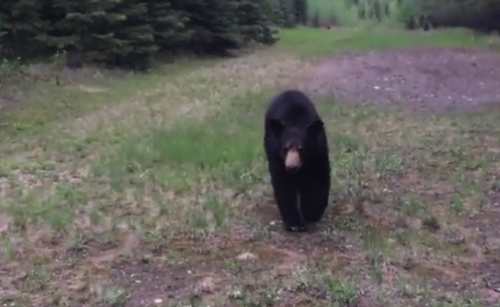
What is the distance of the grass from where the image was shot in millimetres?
6020

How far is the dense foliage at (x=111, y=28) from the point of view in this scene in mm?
17328

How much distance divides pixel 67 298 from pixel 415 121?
8839 mm

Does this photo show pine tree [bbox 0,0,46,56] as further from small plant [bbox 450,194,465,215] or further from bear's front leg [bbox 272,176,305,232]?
small plant [bbox 450,194,465,215]

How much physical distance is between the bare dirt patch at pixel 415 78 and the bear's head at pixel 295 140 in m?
8.80

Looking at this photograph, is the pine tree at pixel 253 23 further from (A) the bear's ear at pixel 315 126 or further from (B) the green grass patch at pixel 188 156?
(A) the bear's ear at pixel 315 126

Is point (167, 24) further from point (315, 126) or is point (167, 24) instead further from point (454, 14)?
point (454, 14)

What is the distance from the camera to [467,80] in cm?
1925

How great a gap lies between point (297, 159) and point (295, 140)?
17 centimetres

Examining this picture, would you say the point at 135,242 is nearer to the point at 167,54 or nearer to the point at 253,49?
the point at 167,54

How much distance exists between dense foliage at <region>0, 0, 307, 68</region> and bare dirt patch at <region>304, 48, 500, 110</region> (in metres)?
3.86

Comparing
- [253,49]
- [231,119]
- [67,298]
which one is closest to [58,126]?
[231,119]

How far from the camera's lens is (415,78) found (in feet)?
64.5

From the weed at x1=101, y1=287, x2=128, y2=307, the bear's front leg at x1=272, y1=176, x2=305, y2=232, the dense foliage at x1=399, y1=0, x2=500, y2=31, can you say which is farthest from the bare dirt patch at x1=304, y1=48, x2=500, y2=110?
the weed at x1=101, y1=287, x2=128, y2=307

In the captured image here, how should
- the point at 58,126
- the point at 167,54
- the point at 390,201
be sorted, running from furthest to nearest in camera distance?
the point at 167,54 → the point at 58,126 → the point at 390,201
